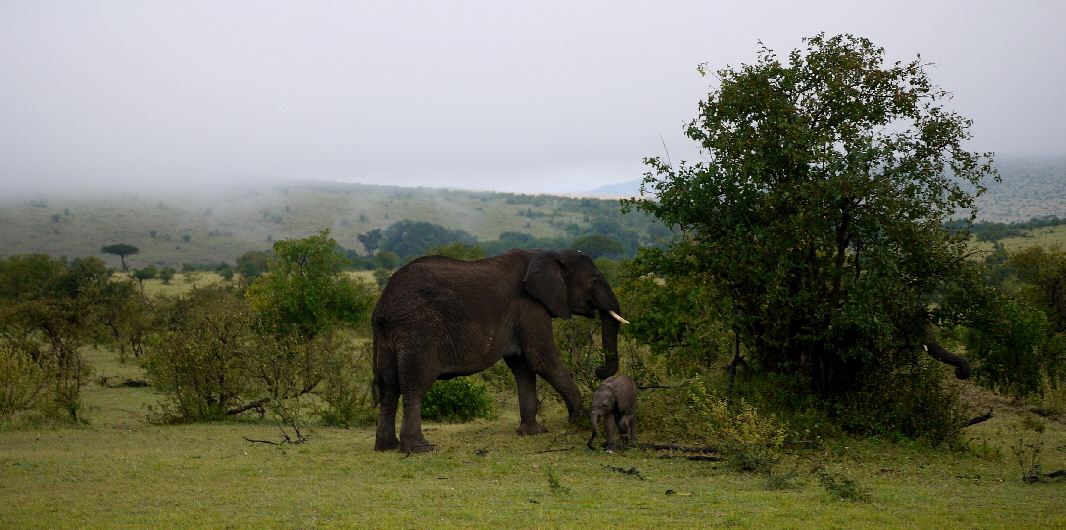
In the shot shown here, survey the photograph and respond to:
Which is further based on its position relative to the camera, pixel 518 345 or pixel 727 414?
pixel 518 345

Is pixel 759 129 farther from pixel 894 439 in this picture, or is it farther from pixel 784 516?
pixel 784 516

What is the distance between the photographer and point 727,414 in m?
11.9

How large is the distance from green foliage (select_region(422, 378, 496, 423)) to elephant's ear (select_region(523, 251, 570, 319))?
4.75 metres

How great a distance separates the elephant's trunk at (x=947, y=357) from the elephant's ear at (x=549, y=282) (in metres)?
5.97

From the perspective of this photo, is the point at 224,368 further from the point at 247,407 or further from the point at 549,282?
the point at 549,282

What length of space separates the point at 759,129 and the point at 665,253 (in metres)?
2.85

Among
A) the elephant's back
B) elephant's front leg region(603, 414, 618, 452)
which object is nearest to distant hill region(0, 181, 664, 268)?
the elephant's back

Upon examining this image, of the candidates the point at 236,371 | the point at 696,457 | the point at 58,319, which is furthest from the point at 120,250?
the point at 696,457

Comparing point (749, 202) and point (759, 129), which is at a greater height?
point (759, 129)

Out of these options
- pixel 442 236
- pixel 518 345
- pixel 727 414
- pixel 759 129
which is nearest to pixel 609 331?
pixel 518 345

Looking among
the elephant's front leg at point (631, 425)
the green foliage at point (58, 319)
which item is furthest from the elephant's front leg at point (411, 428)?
the green foliage at point (58, 319)

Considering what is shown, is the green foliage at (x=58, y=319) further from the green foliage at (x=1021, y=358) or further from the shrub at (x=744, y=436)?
the green foliage at (x=1021, y=358)

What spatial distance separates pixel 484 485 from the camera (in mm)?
10289

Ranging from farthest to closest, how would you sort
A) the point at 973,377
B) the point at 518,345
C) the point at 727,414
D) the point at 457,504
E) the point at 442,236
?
the point at 442,236 → the point at 973,377 → the point at 518,345 → the point at 727,414 → the point at 457,504
